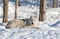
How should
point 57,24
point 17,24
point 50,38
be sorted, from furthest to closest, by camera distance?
point 57,24
point 17,24
point 50,38

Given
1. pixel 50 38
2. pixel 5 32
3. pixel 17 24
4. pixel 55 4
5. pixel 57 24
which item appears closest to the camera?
pixel 50 38

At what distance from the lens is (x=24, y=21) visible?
7.96 meters

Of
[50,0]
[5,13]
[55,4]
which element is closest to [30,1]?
[50,0]

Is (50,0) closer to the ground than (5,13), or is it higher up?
higher up

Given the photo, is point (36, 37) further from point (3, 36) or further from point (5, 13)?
point (5, 13)

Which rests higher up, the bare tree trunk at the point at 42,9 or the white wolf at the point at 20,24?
the bare tree trunk at the point at 42,9

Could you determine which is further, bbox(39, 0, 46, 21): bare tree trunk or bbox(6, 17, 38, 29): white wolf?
bbox(39, 0, 46, 21): bare tree trunk

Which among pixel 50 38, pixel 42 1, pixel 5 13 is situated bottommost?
pixel 50 38

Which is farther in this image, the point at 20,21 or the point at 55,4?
the point at 55,4

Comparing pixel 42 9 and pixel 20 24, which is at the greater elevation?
pixel 42 9

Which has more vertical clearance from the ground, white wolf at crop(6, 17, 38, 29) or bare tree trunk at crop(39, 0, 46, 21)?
bare tree trunk at crop(39, 0, 46, 21)

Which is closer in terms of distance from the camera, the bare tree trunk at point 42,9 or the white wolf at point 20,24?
the white wolf at point 20,24

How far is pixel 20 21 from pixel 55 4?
7.89 m

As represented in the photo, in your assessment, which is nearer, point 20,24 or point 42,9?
point 20,24
